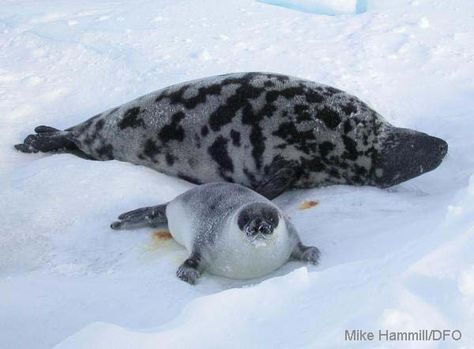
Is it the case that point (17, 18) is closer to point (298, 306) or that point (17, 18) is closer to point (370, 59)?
point (370, 59)

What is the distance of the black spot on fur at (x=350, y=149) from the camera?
143 inches

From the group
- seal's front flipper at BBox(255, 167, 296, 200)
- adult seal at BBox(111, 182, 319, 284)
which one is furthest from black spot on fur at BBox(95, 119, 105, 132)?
adult seal at BBox(111, 182, 319, 284)

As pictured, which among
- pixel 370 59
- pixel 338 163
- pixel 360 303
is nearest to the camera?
pixel 360 303

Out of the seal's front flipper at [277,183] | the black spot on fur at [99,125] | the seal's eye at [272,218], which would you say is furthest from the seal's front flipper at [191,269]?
the black spot on fur at [99,125]

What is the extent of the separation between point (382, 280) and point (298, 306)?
243 mm

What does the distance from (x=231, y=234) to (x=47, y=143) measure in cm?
190

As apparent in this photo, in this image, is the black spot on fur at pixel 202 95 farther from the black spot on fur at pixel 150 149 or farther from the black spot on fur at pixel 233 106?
the black spot on fur at pixel 150 149

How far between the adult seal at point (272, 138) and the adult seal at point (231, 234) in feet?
1.90

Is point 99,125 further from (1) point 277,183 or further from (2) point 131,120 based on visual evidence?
(1) point 277,183

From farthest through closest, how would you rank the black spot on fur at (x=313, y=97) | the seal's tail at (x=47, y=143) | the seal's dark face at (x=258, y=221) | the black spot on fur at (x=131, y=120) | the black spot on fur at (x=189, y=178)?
the seal's tail at (x=47, y=143) < the black spot on fur at (x=131, y=120) < the black spot on fur at (x=189, y=178) < the black spot on fur at (x=313, y=97) < the seal's dark face at (x=258, y=221)

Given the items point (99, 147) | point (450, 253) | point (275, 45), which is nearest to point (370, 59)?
point (275, 45)

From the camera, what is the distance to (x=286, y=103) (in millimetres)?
3709

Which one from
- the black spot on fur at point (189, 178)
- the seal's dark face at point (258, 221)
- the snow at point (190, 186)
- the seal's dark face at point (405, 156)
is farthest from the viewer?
the black spot on fur at point (189, 178)

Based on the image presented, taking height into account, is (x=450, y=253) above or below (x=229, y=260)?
above
